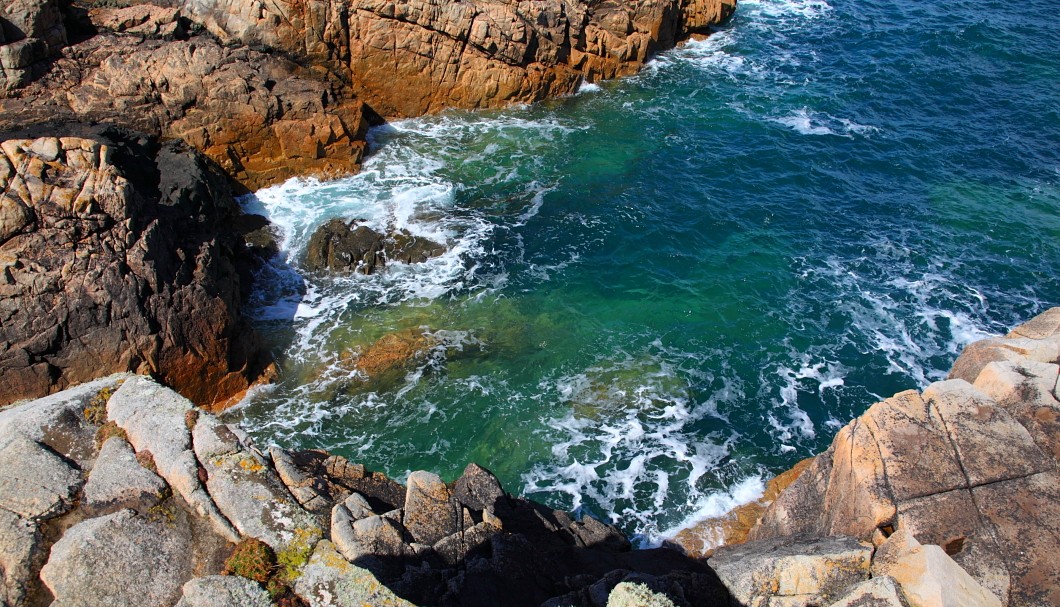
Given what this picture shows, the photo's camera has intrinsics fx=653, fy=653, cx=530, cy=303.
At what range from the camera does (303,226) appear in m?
30.6

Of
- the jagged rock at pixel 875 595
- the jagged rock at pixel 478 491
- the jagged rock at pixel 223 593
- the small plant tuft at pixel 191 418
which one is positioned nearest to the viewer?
the jagged rock at pixel 223 593

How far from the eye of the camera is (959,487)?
14.1 metres

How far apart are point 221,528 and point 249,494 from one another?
80cm

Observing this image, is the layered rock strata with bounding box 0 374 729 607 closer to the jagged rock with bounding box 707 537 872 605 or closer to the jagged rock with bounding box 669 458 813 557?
the jagged rock with bounding box 707 537 872 605

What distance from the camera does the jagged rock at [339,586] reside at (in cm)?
1044

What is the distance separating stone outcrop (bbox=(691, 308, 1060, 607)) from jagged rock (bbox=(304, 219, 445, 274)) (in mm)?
19390

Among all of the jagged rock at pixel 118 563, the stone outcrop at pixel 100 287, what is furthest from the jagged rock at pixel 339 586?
the stone outcrop at pixel 100 287

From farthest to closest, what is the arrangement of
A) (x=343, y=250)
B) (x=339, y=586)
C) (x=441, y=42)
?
(x=441, y=42)
(x=343, y=250)
(x=339, y=586)

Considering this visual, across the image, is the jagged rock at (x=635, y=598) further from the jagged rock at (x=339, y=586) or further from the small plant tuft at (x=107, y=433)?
the small plant tuft at (x=107, y=433)

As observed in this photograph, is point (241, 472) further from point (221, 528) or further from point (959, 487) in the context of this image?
point (959, 487)

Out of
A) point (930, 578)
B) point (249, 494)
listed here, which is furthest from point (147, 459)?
point (930, 578)

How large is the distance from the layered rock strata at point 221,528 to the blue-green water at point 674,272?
635cm

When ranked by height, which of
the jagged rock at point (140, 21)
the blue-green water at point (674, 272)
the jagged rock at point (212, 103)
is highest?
the jagged rock at point (140, 21)

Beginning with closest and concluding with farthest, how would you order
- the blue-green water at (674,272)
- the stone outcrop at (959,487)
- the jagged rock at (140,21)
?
the stone outcrop at (959,487)
the blue-green water at (674,272)
the jagged rock at (140,21)
